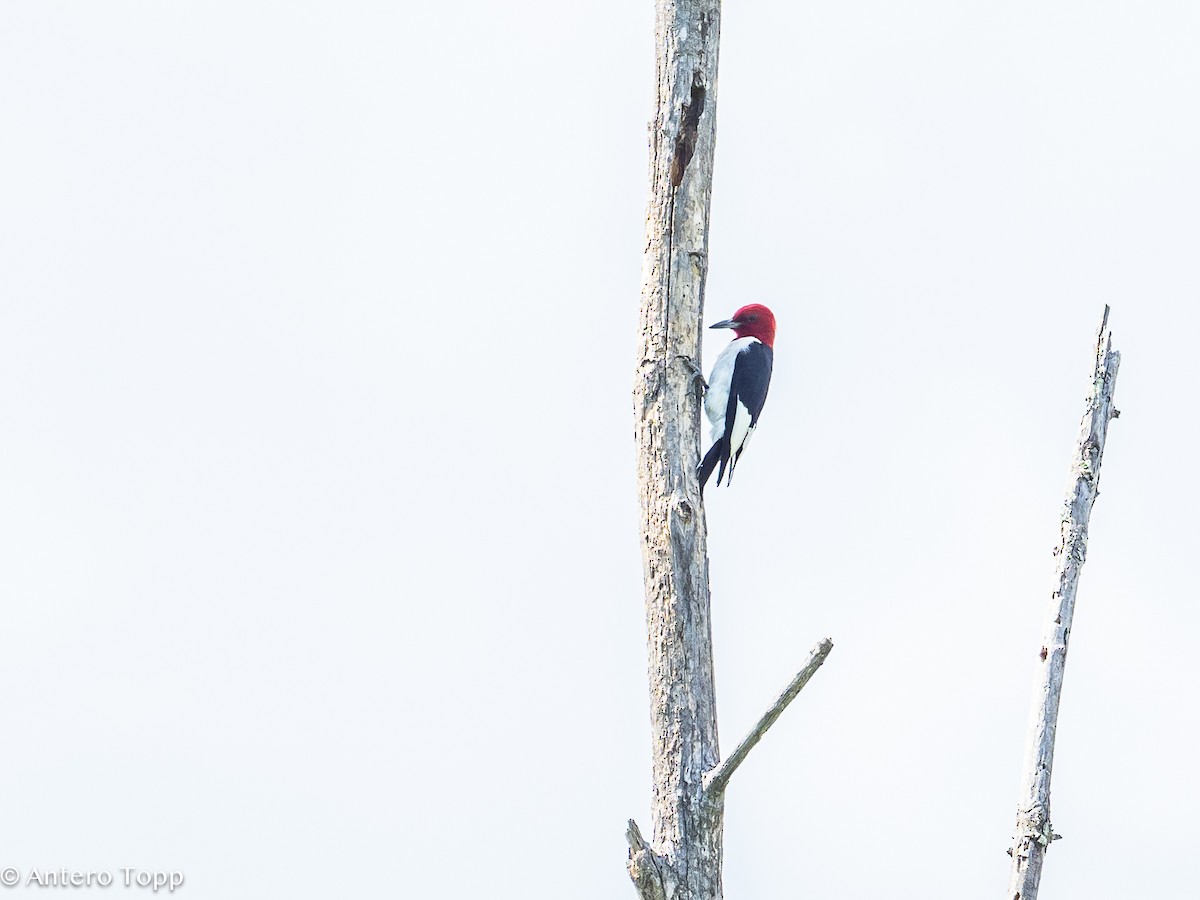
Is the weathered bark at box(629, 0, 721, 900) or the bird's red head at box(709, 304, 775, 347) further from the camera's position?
the bird's red head at box(709, 304, 775, 347)

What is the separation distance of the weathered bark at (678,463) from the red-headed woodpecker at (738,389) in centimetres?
197

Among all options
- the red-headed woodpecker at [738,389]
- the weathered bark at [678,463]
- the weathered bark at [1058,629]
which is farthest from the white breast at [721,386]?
the weathered bark at [1058,629]

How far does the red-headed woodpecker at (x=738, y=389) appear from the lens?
725 cm

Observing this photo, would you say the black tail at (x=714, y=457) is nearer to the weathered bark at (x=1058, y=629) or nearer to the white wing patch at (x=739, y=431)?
the white wing patch at (x=739, y=431)

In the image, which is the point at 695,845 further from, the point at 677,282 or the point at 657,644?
the point at 677,282

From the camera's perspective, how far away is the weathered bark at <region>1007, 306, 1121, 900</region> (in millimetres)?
4523

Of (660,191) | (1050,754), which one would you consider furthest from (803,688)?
(660,191)

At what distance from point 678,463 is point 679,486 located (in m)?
0.10

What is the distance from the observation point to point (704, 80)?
17.4 feet

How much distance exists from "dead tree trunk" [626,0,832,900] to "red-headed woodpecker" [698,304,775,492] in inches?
77.8

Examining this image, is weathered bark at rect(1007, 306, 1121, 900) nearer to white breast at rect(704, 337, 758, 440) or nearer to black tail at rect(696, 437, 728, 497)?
white breast at rect(704, 337, 758, 440)

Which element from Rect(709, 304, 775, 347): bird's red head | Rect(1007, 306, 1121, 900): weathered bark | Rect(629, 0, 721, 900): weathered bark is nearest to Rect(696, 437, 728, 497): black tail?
Rect(709, 304, 775, 347): bird's red head

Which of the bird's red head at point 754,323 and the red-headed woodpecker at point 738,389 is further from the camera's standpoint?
the bird's red head at point 754,323

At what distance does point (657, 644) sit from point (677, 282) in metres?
1.37
